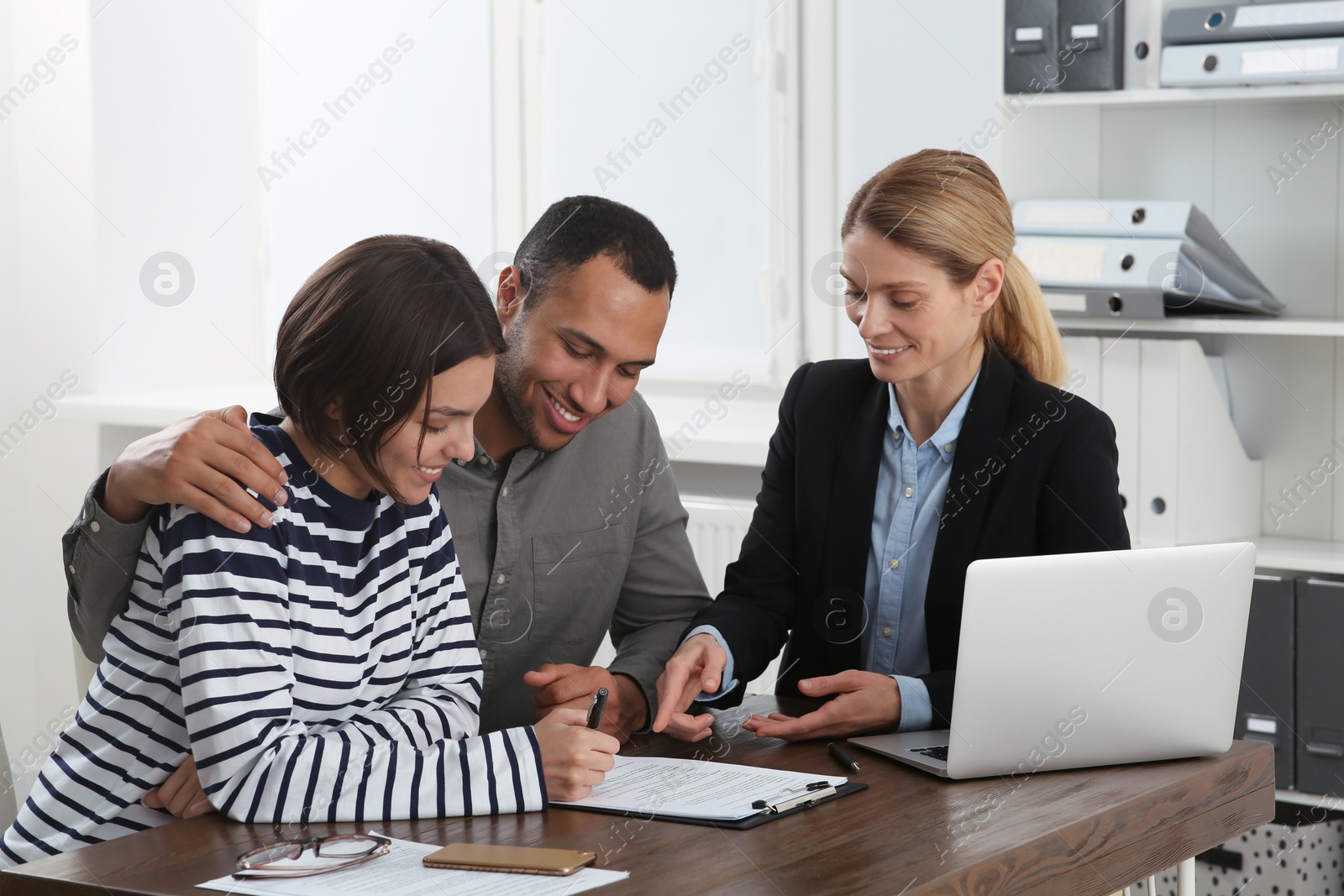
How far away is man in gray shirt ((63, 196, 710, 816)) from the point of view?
A: 65.1 inches

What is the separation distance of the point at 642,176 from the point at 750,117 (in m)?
0.34

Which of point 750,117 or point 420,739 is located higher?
point 750,117

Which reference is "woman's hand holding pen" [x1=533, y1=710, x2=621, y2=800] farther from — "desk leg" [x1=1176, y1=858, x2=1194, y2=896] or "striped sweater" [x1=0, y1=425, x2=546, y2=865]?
"desk leg" [x1=1176, y1=858, x2=1194, y2=896]

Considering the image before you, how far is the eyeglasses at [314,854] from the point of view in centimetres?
106

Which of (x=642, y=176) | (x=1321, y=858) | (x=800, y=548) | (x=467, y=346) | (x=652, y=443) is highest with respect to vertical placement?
(x=642, y=176)

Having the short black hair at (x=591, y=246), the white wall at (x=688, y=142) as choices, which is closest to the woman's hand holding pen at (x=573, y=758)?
the short black hair at (x=591, y=246)

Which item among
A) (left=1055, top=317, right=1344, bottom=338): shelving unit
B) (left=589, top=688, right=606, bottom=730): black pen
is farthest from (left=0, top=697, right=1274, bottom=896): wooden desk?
(left=1055, top=317, right=1344, bottom=338): shelving unit

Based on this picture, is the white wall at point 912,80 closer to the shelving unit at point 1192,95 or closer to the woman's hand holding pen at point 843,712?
the shelving unit at point 1192,95

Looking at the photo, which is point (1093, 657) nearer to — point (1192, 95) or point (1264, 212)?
point (1192, 95)

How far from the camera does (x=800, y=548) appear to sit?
185 cm

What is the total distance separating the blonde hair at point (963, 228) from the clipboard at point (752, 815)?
754 mm

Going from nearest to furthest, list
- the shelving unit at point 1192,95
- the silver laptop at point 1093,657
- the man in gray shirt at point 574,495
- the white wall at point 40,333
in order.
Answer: the silver laptop at point 1093,657 → the man in gray shirt at point 574,495 → the shelving unit at point 1192,95 → the white wall at point 40,333

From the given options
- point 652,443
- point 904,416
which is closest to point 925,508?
point 904,416

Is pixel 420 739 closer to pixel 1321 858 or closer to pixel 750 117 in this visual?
pixel 1321 858
